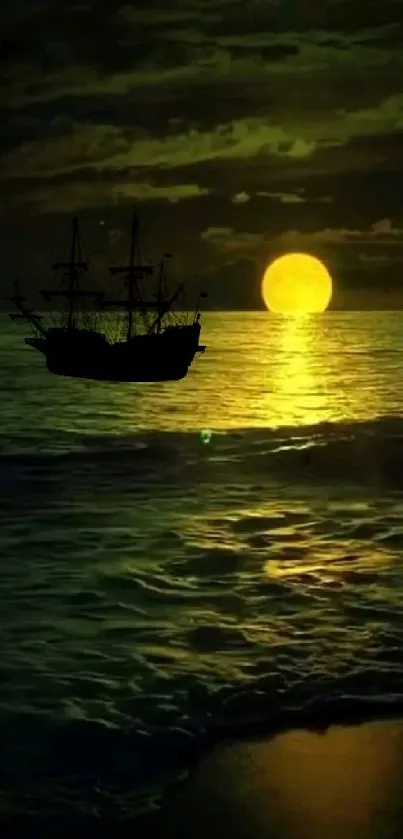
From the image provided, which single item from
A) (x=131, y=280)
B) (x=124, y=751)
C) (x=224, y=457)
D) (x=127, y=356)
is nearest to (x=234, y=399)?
(x=127, y=356)

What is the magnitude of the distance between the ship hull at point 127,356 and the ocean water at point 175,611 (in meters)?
66.5

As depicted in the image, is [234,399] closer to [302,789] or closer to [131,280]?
[131,280]

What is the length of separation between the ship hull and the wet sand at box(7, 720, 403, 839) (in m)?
94.3

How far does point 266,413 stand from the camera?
61625mm

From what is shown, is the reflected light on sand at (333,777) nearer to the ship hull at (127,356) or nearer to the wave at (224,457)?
the wave at (224,457)

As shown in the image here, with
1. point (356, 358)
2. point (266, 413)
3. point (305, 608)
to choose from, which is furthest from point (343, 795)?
point (356, 358)

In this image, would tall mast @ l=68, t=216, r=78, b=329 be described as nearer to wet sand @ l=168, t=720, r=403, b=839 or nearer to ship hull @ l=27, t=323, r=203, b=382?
ship hull @ l=27, t=323, r=203, b=382

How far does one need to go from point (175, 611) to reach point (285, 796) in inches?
240

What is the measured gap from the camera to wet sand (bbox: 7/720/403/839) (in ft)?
24.1

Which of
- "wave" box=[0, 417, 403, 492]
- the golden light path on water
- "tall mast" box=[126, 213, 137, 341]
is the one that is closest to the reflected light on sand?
"wave" box=[0, 417, 403, 492]

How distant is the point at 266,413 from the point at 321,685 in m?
51.2

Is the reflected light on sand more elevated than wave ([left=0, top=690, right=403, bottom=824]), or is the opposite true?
the reflected light on sand

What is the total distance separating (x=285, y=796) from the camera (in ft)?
25.6

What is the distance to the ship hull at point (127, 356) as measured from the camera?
103562 millimetres
